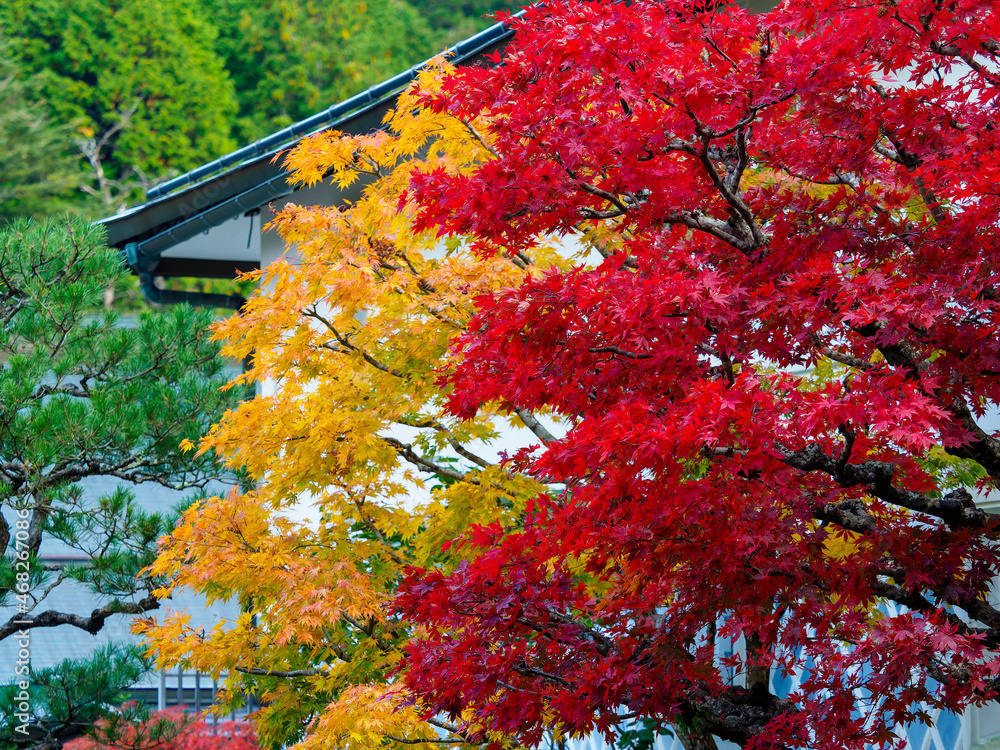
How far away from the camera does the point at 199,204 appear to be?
840 centimetres

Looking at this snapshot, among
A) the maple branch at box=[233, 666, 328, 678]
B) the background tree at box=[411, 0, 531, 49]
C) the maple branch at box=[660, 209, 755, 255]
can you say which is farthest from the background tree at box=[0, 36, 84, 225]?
the maple branch at box=[660, 209, 755, 255]

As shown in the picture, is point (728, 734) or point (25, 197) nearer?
point (728, 734)

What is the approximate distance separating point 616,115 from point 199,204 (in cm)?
608

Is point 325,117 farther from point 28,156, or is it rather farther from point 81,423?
point 28,156

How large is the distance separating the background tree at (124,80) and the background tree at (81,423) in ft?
63.5

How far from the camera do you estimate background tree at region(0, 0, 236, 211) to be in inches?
977

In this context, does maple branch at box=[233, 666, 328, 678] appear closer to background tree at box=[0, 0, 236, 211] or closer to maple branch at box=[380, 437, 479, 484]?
maple branch at box=[380, 437, 479, 484]

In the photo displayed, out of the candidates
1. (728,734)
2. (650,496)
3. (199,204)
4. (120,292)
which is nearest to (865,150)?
(650,496)

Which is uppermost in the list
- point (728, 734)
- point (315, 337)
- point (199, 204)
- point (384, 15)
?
point (384, 15)

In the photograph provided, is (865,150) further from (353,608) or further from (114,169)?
(114,169)

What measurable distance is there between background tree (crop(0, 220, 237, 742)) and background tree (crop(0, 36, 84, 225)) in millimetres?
17403

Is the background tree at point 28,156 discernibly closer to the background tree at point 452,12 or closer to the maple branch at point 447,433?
the background tree at point 452,12

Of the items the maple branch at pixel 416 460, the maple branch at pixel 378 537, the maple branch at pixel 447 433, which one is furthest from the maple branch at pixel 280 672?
the maple branch at pixel 447 433

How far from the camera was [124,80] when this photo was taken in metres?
24.7
